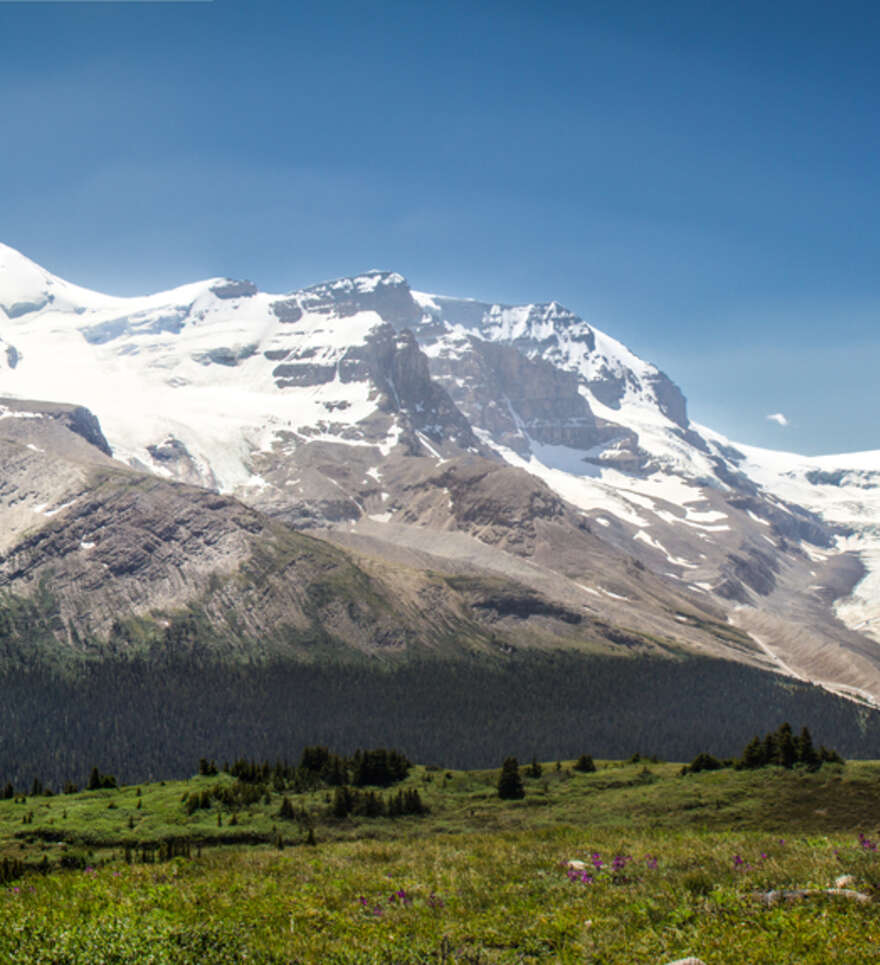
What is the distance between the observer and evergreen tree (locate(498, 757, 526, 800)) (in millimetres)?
81375

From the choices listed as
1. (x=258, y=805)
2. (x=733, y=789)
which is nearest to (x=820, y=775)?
A: (x=733, y=789)

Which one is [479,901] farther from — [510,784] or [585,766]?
[585,766]

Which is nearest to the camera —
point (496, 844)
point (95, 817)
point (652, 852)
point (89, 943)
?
point (89, 943)

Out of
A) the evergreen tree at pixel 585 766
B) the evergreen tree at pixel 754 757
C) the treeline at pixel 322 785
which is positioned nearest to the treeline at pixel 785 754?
the evergreen tree at pixel 754 757

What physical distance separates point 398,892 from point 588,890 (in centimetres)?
683

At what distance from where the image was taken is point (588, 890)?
31.8 meters

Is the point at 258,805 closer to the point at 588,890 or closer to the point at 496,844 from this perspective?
the point at 496,844

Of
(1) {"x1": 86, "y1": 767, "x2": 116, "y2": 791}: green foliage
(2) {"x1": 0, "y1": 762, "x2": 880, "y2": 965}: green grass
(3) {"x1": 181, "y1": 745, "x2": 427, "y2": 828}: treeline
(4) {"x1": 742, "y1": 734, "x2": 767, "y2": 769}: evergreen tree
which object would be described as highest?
(2) {"x1": 0, "y1": 762, "x2": 880, "y2": 965}: green grass

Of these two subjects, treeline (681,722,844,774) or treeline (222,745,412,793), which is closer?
treeline (681,722,844,774)

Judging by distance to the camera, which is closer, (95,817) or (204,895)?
(204,895)

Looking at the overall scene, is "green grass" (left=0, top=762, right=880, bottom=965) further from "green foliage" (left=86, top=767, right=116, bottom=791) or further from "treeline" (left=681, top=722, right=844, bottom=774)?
"green foliage" (left=86, top=767, right=116, bottom=791)

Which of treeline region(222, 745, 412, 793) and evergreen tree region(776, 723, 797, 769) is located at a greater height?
evergreen tree region(776, 723, 797, 769)

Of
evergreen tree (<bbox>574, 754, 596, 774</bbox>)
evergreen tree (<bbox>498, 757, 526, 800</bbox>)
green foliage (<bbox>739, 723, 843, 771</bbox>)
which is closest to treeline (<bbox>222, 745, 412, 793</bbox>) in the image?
evergreen tree (<bbox>498, 757, 526, 800</bbox>)

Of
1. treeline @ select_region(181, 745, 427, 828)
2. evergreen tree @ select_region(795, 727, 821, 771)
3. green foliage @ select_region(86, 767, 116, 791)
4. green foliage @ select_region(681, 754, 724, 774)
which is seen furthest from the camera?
green foliage @ select_region(86, 767, 116, 791)
